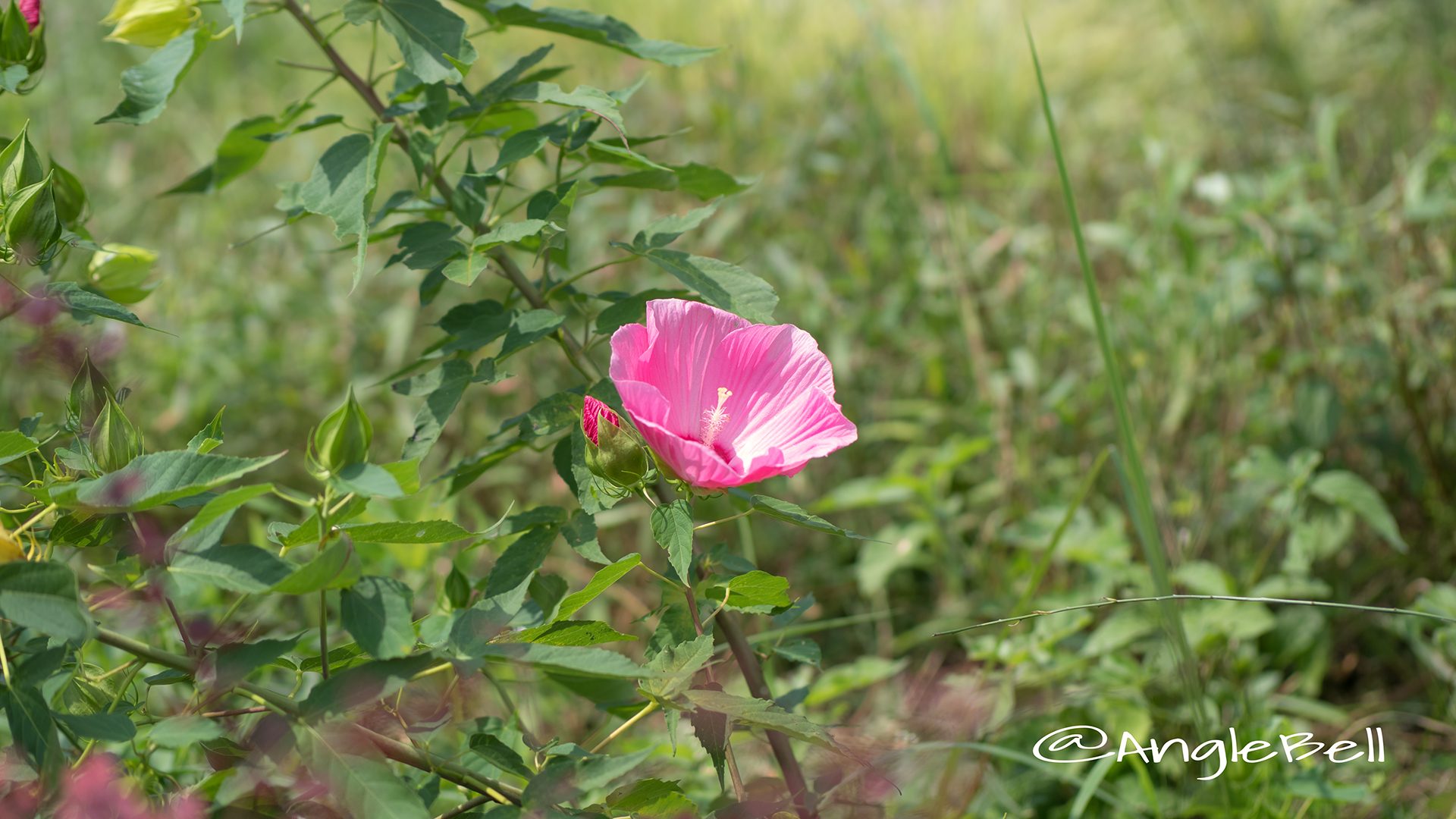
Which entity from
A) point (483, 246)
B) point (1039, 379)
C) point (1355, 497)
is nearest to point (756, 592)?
point (483, 246)

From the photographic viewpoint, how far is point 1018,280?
2.32 m

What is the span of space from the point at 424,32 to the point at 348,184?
119mm

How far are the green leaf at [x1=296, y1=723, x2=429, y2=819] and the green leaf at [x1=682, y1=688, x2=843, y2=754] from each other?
17 centimetres

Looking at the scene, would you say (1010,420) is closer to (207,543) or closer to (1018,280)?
(1018,280)

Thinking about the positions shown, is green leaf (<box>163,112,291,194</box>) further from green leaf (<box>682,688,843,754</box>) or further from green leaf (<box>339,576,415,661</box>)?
green leaf (<box>682,688,843,754</box>)

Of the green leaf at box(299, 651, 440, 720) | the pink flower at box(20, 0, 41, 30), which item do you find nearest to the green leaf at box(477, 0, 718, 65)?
the pink flower at box(20, 0, 41, 30)

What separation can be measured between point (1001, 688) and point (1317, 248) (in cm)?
98

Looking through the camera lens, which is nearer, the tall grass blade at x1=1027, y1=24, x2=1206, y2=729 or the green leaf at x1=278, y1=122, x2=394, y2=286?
the green leaf at x1=278, y1=122, x2=394, y2=286

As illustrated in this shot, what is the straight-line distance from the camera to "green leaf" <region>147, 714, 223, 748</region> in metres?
0.58

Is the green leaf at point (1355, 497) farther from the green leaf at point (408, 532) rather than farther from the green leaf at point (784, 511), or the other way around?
the green leaf at point (408, 532)

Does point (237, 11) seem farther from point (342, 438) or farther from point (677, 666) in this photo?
point (677, 666)

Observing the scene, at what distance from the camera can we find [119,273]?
3.02ft

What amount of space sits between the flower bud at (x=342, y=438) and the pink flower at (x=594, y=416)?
0.45 ft

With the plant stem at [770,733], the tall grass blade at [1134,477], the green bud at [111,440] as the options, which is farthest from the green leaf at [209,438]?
the tall grass blade at [1134,477]
